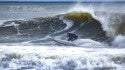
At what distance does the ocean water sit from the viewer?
11336 millimetres

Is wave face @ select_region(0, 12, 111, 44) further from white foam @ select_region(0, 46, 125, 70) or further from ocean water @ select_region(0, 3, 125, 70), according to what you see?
white foam @ select_region(0, 46, 125, 70)

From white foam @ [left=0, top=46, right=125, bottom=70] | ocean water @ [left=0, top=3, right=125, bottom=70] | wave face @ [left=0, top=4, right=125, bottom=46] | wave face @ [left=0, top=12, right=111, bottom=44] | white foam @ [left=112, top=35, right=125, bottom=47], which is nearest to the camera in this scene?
white foam @ [left=0, top=46, right=125, bottom=70]

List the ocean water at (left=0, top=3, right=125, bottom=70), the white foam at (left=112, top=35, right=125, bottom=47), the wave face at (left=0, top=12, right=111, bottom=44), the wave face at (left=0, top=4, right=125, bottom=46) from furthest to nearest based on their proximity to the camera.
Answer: the wave face at (left=0, top=12, right=111, bottom=44) → the wave face at (left=0, top=4, right=125, bottom=46) → the white foam at (left=112, top=35, right=125, bottom=47) → the ocean water at (left=0, top=3, right=125, bottom=70)

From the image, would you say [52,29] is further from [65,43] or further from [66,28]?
[65,43]

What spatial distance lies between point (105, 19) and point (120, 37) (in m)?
4.31

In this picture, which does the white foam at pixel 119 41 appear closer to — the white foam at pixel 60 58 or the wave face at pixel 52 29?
the wave face at pixel 52 29

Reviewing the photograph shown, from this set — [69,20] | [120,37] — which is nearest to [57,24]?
[69,20]

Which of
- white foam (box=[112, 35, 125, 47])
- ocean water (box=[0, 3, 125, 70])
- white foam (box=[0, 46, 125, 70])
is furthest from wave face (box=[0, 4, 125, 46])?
white foam (box=[0, 46, 125, 70])

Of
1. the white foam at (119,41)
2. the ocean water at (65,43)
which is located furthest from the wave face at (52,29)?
the white foam at (119,41)

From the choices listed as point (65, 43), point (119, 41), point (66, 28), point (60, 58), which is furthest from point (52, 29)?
point (60, 58)

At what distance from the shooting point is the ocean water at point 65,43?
11.3 metres

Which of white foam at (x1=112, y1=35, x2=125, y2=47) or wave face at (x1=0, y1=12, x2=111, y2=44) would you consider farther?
wave face at (x1=0, y1=12, x2=111, y2=44)

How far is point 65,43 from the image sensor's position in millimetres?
15141

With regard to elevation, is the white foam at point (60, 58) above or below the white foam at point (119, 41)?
above
